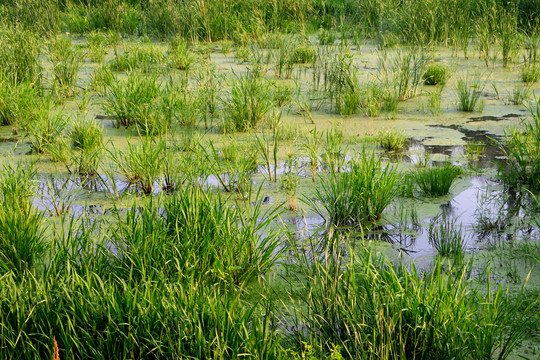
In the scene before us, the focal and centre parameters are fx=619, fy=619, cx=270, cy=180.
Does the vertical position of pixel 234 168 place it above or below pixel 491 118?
below

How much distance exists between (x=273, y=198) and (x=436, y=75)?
3.92m

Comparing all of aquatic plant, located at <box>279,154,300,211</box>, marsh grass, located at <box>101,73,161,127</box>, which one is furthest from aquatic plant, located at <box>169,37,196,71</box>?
aquatic plant, located at <box>279,154,300,211</box>

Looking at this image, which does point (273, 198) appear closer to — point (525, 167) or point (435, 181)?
point (435, 181)

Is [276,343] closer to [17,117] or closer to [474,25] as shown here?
[17,117]

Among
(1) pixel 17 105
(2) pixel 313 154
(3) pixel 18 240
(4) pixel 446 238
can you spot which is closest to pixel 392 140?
(2) pixel 313 154

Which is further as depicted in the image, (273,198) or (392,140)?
(392,140)

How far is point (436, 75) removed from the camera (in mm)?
→ 7566

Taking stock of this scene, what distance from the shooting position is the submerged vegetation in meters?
2.48

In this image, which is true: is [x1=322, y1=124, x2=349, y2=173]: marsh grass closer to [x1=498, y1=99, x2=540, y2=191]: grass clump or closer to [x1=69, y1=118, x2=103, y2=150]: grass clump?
[x1=498, y1=99, x2=540, y2=191]: grass clump

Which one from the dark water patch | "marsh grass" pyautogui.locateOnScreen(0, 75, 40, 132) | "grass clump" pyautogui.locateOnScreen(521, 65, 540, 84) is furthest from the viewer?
"grass clump" pyautogui.locateOnScreen(521, 65, 540, 84)

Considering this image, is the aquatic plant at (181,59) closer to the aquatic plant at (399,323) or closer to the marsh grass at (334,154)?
the marsh grass at (334,154)

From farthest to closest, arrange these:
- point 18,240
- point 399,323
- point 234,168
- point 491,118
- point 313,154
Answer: point 491,118 → point 313,154 → point 234,168 → point 18,240 → point 399,323

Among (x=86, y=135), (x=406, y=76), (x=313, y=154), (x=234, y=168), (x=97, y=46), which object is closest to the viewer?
(x=234, y=168)

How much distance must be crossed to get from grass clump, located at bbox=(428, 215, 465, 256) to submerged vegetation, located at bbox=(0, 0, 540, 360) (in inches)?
1.0
